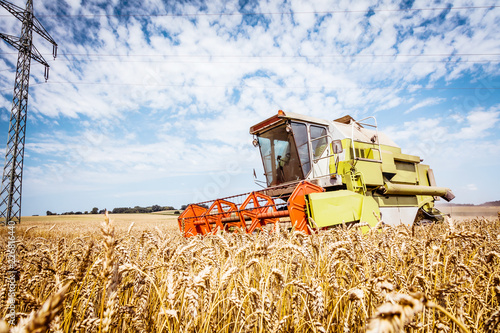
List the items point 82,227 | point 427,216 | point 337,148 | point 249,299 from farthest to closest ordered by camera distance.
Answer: point 82,227
point 427,216
point 337,148
point 249,299

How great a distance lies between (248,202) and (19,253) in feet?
13.7

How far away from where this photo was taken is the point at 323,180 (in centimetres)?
655

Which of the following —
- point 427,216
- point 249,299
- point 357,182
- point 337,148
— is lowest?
point 427,216

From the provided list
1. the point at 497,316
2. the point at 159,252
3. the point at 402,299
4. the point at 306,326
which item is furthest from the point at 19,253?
the point at 497,316

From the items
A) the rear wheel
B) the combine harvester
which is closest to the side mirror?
the combine harvester

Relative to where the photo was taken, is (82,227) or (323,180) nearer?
(323,180)

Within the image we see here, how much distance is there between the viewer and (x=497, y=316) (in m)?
1.08

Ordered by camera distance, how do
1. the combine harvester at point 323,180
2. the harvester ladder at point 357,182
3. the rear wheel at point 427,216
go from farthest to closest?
the rear wheel at point 427,216 < the harvester ladder at point 357,182 < the combine harvester at point 323,180

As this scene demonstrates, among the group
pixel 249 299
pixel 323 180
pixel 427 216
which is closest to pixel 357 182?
pixel 323 180

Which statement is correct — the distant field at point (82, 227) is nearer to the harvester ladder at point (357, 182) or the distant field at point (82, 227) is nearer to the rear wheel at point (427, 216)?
the harvester ladder at point (357, 182)

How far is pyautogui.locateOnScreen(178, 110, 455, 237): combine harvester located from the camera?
5.45 metres

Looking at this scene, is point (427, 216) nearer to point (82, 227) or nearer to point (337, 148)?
point (337, 148)

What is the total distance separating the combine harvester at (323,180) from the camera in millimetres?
5453

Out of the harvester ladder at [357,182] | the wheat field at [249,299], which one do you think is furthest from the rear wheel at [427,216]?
the wheat field at [249,299]
